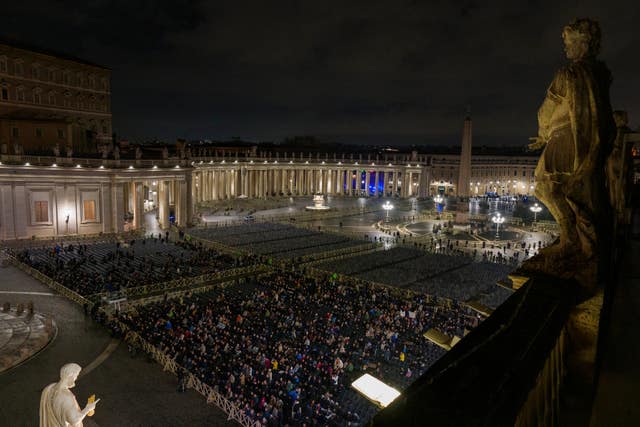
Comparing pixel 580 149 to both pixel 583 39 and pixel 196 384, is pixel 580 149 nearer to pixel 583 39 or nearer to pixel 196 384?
pixel 583 39

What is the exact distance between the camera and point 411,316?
26.5 metres

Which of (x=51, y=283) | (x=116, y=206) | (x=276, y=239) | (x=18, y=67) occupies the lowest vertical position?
(x=276, y=239)

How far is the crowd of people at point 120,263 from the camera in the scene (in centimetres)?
3194

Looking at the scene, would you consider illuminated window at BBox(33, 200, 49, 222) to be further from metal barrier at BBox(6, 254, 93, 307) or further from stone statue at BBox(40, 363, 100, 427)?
stone statue at BBox(40, 363, 100, 427)

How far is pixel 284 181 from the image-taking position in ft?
370

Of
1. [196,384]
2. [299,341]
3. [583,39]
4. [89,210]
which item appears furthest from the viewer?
[89,210]

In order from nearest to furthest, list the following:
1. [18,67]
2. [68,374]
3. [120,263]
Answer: [68,374]
[120,263]
[18,67]

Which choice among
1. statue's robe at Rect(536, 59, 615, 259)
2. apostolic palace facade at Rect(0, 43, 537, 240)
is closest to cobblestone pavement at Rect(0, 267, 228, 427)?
statue's robe at Rect(536, 59, 615, 259)

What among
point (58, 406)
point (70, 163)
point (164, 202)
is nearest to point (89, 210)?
point (70, 163)

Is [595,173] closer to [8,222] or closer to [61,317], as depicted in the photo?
[61,317]

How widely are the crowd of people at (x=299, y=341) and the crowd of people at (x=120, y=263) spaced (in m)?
5.21

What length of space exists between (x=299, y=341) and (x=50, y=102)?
57160mm

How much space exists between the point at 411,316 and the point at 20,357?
20.1 m

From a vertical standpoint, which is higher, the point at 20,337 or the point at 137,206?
the point at 137,206
